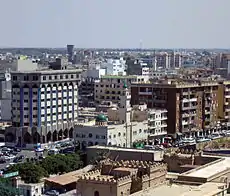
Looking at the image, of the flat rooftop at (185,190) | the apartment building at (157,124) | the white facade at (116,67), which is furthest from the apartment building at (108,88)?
the flat rooftop at (185,190)

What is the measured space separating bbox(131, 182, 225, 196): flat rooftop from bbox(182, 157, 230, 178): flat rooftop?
162 centimetres

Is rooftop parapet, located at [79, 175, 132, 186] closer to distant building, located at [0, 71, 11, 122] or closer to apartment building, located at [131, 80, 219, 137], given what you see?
apartment building, located at [131, 80, 219, 137]

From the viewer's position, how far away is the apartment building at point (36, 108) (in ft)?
208

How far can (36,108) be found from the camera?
209ft

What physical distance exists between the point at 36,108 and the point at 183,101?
14392 millimetres

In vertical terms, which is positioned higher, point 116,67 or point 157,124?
point 116,67

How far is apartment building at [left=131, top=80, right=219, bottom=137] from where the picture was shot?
2564 inches

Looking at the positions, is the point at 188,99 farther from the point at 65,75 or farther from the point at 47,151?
the point at 47,151

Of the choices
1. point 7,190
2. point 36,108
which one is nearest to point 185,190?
point 7,190

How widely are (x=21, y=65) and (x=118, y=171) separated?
46.2 m

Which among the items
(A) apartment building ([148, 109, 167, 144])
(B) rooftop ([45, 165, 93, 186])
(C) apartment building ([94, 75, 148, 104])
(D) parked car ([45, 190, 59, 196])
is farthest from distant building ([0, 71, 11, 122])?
(D) parked car ([45, 190, 59, 196])

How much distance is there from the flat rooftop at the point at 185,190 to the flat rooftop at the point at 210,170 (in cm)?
162

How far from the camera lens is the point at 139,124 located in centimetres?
5891

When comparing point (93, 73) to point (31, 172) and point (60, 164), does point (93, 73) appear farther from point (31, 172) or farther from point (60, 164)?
point (31, 172)
